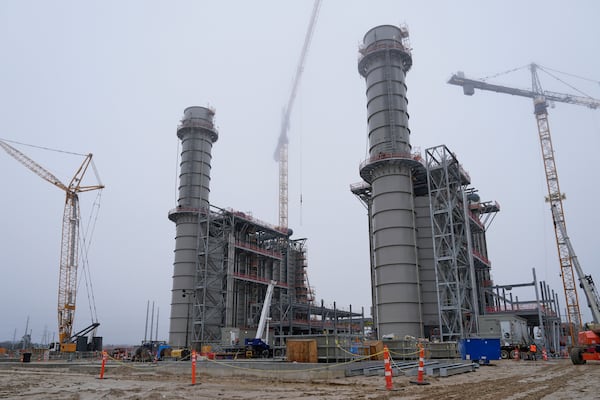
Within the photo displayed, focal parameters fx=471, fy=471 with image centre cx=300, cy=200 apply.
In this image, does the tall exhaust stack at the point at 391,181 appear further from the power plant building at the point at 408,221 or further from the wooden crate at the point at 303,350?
the wooden crate at the point at 303,350

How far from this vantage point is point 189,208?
5894 centimetres

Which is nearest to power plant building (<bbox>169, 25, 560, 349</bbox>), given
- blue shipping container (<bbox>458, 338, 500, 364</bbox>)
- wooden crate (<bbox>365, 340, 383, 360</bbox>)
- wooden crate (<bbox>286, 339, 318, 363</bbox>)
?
blue shipping container (<bbox>458, 338, 500, 364</bbox>)

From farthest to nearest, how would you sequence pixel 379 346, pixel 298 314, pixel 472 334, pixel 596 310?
pixel 298 314 < pixel 472 334 < pixel 596 310 < pixel 379 346

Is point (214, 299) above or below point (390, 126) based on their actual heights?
below

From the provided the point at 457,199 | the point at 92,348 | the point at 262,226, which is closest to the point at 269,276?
the point at 262,226

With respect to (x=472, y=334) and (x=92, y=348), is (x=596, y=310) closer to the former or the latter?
(x=472, y=334)

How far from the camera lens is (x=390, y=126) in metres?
49.1

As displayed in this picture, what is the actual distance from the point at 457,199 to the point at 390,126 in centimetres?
1081

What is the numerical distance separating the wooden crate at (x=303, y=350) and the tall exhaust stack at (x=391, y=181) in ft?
71.3

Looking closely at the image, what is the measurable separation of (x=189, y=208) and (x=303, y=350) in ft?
126

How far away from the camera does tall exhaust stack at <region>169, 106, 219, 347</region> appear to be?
56875 mm

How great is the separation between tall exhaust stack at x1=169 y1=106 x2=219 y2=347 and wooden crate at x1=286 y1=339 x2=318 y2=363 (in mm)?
34915

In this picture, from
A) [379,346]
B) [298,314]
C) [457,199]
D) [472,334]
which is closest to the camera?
[379,346]

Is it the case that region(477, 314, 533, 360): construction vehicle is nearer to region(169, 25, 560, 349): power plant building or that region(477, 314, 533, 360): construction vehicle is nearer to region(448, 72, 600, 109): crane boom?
region(169, 25, 560, 349): power plant building
